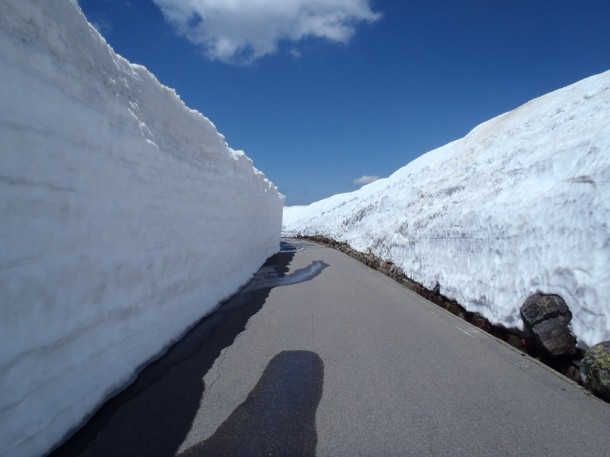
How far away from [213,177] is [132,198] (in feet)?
14.6

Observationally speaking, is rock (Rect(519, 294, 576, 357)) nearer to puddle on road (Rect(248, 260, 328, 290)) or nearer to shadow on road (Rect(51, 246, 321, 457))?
shadow on road (Rect(51, 246, 321, 457))

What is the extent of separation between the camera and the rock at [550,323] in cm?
527

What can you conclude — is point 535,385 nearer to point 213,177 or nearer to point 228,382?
point 228,382

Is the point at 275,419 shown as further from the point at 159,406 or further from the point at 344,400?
the point at 159,406

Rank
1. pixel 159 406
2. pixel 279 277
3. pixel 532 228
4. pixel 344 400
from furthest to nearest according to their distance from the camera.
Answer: pixel 279 277 < pixel 532 228 < pixel 344 400 < pixel 159 406

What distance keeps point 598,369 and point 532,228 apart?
368 centimetres

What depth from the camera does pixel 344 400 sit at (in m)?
4.18

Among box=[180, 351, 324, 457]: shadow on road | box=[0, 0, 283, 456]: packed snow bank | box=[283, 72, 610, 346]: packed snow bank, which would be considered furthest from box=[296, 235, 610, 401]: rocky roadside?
box=[0, 0, 283, 456]: packed snow bank

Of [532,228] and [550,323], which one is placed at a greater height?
[532,228]

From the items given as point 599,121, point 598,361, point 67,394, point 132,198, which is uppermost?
point 599,121

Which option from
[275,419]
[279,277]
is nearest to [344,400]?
[275,419]

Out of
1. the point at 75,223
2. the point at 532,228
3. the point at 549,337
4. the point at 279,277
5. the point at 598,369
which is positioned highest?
the point at 532,228

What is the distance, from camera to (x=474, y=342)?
249 inches

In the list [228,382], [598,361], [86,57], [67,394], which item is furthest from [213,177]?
[598,361]
